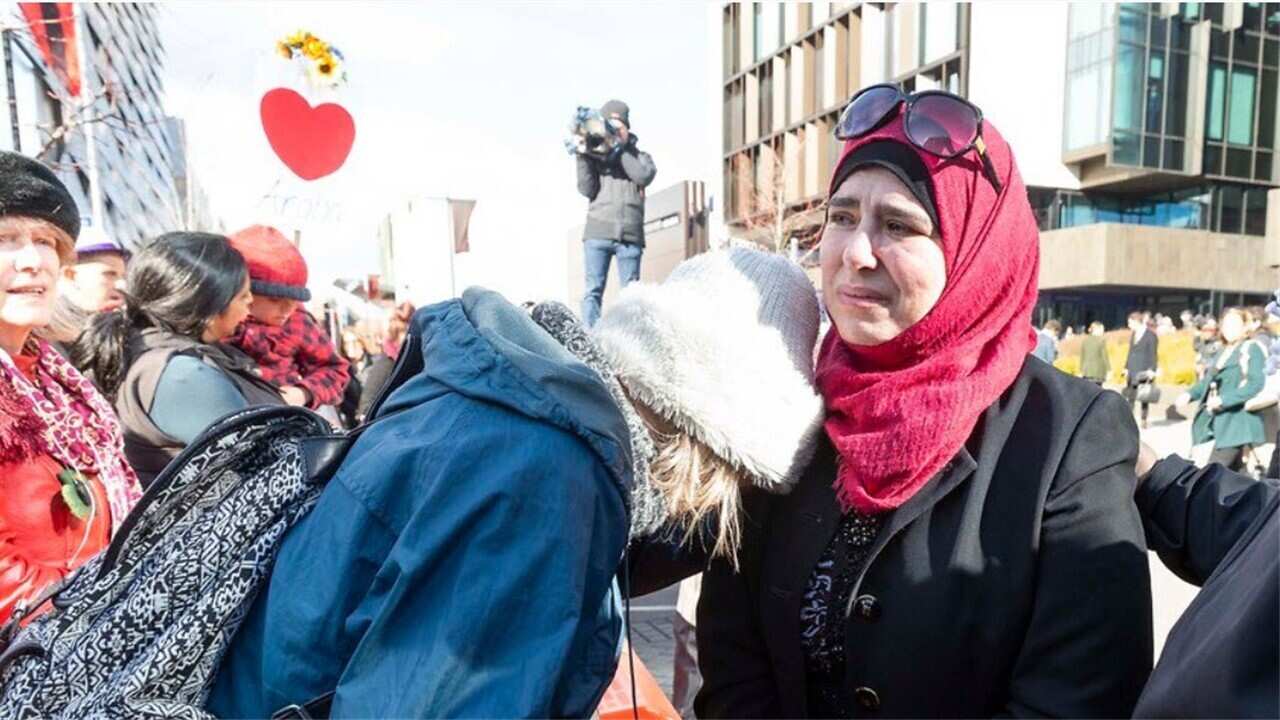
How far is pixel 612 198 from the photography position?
4664 millimetres

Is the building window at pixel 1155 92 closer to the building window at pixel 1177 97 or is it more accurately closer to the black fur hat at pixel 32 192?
the building window at pixel 1177 97

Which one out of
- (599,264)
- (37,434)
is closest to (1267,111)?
(599,264)

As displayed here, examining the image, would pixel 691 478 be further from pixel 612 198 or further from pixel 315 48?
pixel 315 48

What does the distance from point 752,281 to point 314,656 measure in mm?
834

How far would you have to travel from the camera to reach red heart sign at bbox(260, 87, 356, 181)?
17.2 feet

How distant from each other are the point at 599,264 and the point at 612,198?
0.50 m

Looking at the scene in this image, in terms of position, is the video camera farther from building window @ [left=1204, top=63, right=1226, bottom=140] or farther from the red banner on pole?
building window @ [left=1204, top=63, right=1226, bottom=140]

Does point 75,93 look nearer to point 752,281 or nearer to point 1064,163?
point 752,281

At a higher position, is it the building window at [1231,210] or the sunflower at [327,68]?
the building window at [1231,210]

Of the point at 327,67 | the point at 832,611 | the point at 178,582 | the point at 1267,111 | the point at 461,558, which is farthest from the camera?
the point at 1267,111

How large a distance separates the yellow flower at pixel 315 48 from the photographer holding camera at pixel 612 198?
1.91 metres

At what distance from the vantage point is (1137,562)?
45.9 inches

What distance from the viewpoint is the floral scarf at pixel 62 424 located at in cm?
176

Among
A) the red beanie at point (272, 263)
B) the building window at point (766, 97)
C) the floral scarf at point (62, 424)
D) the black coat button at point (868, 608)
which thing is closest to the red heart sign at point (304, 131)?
the red beanie at point (272, 263)
